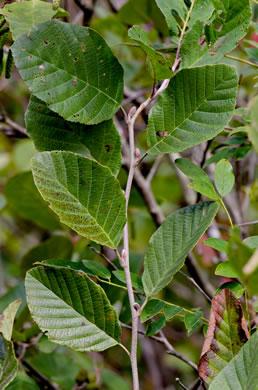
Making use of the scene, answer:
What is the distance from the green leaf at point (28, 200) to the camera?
3.67 ft

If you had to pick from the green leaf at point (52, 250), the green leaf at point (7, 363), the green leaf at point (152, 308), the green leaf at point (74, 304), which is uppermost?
the green leaf at point (74, 304)

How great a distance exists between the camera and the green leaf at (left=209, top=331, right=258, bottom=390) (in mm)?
436

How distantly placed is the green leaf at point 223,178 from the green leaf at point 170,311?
15cm

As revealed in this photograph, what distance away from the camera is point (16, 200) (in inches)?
45.0

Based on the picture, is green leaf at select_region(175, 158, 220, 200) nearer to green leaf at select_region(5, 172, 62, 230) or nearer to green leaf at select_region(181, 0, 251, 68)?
green leaf at select_region(181, 0, 251, 68)

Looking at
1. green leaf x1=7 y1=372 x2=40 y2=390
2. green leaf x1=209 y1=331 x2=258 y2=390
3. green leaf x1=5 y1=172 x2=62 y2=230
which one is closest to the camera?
green leaf x1=209 y1=331 x2=258 y2=390

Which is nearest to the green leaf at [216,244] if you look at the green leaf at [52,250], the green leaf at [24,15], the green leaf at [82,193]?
the green leaf at [82,193]

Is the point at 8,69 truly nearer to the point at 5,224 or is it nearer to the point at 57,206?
the point at 57,206

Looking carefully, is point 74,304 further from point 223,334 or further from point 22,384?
point 22,384

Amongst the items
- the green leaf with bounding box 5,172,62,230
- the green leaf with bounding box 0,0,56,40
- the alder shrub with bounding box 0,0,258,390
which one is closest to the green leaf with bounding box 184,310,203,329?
the alder shrub with bounding box 0,0,258,390

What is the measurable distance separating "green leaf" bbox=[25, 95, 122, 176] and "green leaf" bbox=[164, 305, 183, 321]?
17 cm

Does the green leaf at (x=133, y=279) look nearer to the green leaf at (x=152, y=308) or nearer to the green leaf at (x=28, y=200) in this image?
the green leaf at (x=152, y=308)

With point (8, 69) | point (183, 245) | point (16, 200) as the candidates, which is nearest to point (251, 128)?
point (183, 245)

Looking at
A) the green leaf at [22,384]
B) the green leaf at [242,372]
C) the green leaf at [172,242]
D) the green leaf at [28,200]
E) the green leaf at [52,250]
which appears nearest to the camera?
the green leaf at [242,372]
